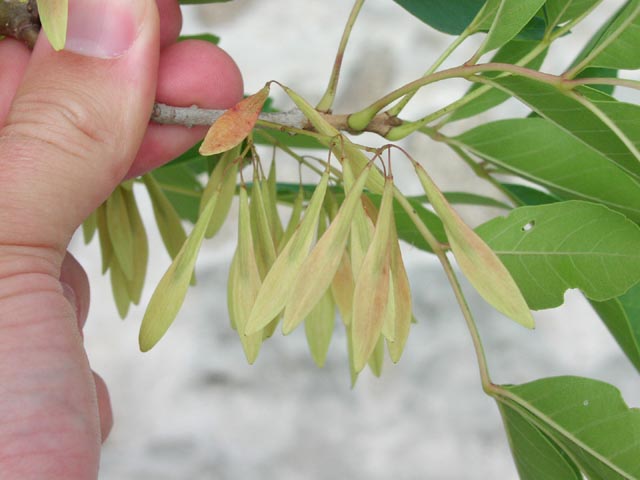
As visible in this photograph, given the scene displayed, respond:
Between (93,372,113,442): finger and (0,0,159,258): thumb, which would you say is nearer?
(0,0,159,258): thumb

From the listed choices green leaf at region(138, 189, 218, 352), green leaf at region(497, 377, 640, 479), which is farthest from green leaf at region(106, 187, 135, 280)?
green leaf at region(497, 377, 640, 479)

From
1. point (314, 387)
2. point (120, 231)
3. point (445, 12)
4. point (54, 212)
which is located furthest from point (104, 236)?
point (314, 387)

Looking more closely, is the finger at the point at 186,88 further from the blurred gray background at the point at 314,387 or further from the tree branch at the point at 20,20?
the blurred gray background at the point at 314,387

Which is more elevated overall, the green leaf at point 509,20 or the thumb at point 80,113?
the green leaf at point 509,20

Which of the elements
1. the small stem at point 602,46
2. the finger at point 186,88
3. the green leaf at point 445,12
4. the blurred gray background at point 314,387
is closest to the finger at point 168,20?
the finger at point 186,88

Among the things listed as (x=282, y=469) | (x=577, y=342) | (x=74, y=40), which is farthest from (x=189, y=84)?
(x=577, y=342)

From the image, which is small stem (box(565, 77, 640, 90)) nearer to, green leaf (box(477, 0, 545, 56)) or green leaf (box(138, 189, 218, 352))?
green leaf (box(477, 0, 545, 56))

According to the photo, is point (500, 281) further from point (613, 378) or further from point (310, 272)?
point (613, 378)
